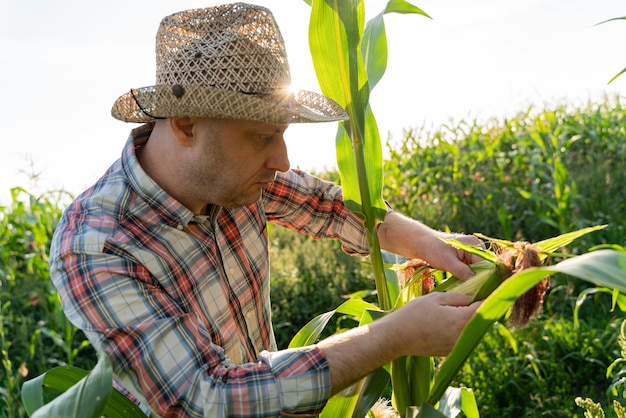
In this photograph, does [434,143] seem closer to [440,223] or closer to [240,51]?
[440,223]

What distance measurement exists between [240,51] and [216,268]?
504mm

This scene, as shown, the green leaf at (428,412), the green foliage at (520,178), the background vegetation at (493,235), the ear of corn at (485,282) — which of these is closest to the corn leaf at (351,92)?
the ear of corn at (485,282)

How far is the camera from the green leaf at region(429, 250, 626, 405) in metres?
1.07

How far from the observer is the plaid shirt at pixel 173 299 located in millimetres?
1331

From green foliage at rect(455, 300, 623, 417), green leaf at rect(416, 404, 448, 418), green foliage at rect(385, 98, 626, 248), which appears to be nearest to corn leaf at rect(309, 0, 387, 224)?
green leaf at rect(416, 404, 448, 418)

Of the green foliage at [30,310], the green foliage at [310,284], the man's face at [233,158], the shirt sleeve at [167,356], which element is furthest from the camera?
the green foliage at [310,284]

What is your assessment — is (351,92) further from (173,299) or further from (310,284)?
(310,284)

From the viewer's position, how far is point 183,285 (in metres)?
1.62

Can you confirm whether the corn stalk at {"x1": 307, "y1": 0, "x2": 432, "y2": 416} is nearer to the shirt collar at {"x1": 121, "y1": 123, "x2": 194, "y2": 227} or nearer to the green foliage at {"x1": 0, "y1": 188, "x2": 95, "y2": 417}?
the shirt collar at {"x1": 121, "y1": 123, "x2": 194, "y2": 227}

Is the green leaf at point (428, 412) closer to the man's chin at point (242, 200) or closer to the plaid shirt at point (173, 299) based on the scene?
the plaid shirt at point (173, 299)

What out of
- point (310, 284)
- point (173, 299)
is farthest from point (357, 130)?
point (310, 284)

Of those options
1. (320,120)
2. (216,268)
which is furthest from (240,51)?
(216,268)

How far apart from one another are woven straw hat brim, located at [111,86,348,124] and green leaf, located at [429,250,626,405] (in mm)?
560

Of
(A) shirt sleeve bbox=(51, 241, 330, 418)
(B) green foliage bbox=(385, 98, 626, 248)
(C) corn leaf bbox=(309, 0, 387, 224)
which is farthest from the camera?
(B) green foliage bbox=(385, 98, 626, 248)
